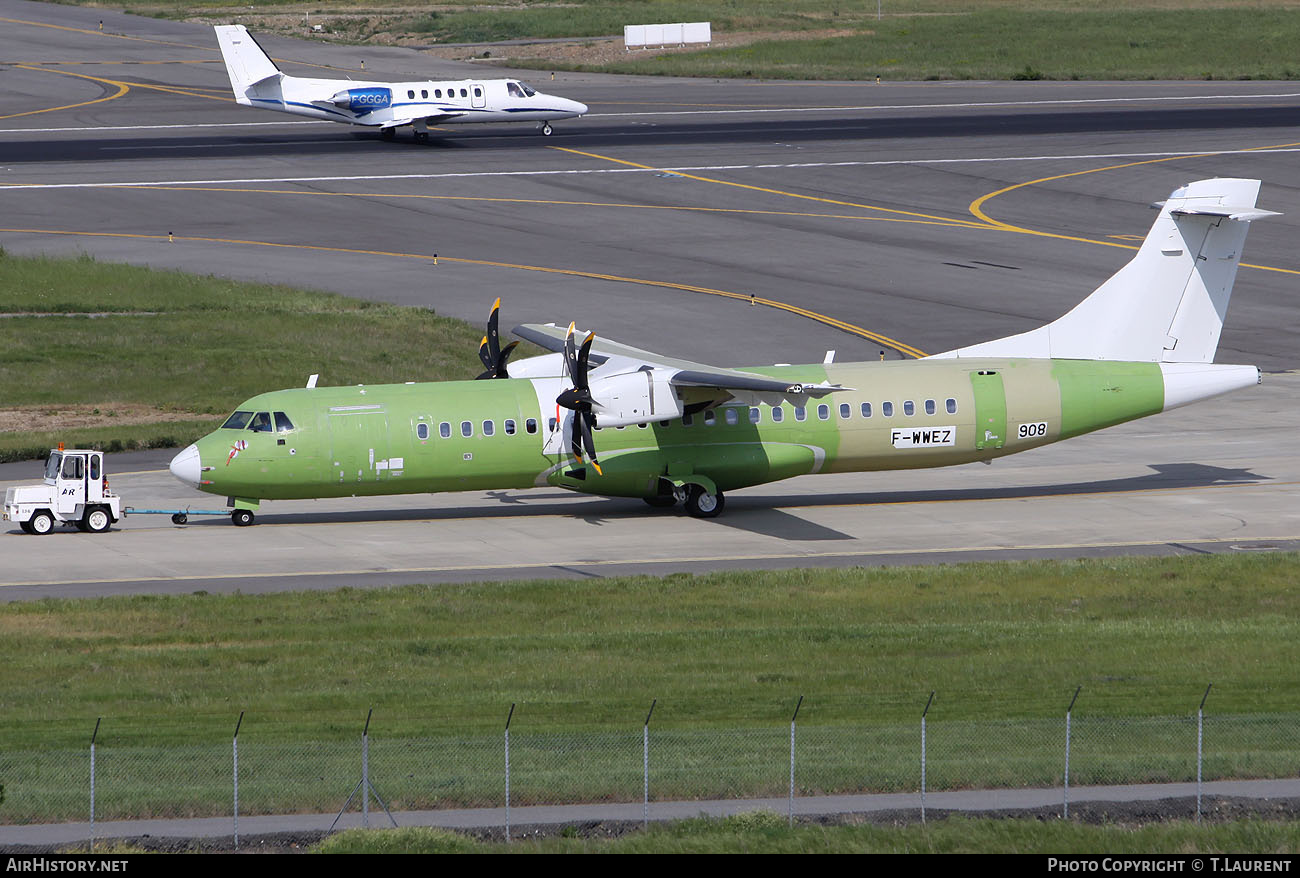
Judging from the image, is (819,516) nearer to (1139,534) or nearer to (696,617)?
(1139,534)

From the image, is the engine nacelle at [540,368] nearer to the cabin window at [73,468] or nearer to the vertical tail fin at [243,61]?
the cabin window at [73,468]

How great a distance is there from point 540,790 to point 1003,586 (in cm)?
1510

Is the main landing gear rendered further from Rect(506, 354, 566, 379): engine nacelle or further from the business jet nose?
the business jet nose

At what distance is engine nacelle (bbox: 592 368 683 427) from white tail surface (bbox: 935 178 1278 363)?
895cm

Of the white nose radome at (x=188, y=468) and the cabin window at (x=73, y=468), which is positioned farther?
the cabin window at (x=73, y=468)

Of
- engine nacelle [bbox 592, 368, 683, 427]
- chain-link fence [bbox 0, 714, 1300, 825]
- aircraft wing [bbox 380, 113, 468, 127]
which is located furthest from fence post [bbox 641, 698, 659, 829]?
aircraft wing [bbox 380, 113, 468, 127]

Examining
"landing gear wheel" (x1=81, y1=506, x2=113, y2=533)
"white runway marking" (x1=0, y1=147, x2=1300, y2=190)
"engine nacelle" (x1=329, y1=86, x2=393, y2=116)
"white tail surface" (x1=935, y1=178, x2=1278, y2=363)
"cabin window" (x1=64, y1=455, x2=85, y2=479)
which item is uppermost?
"engine nacelle" (x1=329, y1=86, x2=393, y2=116)

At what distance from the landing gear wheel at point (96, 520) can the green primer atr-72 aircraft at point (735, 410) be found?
2.16m

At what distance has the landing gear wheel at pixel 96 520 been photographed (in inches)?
1420

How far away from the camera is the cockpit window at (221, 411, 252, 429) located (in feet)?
119

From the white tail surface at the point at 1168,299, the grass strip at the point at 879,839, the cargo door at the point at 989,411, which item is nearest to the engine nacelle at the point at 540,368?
the white tail surface at the point at 1168,299

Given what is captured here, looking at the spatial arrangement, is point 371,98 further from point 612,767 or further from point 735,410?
point 612,767

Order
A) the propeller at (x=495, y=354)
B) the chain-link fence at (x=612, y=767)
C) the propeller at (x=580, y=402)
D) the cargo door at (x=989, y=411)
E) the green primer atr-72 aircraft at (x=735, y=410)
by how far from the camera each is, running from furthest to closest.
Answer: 1. the propeller at (x=495, y=354)
2. the cargo door at (x=989, y=411)
3. the green primer atr-72 aircraft at (x=735, y=410)
4. the propeller at (x=580, y=402)
5. the chain-link fence at (x=612, y=767)

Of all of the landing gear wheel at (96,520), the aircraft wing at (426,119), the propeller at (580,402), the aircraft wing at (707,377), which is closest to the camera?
the aircraft wing at (707,377)
